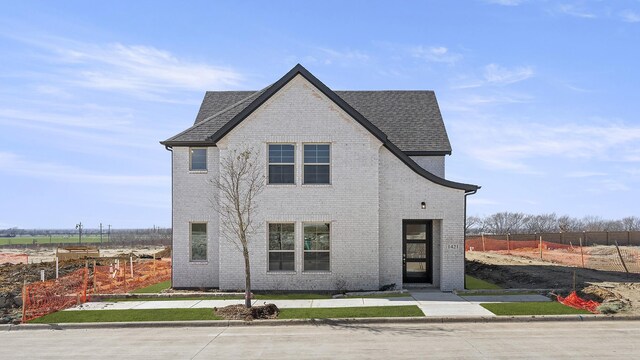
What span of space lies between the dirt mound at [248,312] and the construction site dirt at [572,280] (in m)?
9.49

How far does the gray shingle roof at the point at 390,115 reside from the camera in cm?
2323

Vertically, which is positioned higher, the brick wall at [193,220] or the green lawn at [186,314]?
the brick wall at [193,220]

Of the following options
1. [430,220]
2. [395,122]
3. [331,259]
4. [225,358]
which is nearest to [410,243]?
[430,220]

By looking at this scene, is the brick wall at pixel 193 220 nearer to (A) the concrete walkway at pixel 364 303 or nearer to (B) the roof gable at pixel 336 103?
(B) the roof gable at pixel 336 103

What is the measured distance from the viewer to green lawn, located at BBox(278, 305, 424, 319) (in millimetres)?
16219

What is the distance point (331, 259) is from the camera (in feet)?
69.5

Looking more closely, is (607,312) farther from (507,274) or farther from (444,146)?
(507,274)

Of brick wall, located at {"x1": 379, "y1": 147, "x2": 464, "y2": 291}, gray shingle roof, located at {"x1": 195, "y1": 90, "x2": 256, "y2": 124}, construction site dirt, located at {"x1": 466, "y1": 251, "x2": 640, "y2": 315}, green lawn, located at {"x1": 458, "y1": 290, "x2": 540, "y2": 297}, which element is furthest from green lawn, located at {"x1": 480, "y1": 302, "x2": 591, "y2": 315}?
gray shingle roof, located at {"x1": 195, "y1": 90, "x2": 256, "y2": 124}

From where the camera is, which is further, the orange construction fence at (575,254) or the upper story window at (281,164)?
the orange construction fence at (575,254)

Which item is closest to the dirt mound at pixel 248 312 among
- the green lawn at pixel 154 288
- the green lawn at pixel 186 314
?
the green lawn at pixel 186 314

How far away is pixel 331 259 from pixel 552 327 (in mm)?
8355

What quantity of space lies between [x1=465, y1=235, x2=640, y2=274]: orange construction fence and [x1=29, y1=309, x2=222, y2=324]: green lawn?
21.5m

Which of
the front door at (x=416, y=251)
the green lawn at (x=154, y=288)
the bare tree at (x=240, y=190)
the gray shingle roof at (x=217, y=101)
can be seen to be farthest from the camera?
the gray shingle roof at (x=217, y=101)

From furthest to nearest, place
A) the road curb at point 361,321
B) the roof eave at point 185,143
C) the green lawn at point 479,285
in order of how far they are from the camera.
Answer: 1. the green lawn at point 479,285
2. the roof eave at point 185,143
3. the road curb at point 361,321
